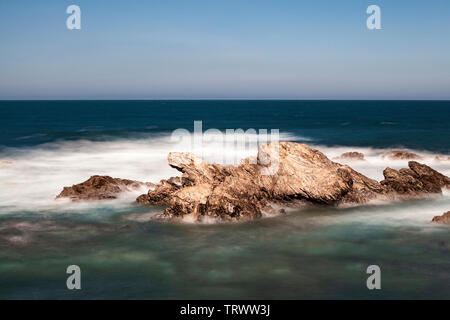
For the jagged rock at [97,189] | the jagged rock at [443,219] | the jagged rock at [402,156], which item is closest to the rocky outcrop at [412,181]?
the jagged rock at [443,219]

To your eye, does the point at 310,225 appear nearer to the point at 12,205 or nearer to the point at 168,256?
the point at 168,256

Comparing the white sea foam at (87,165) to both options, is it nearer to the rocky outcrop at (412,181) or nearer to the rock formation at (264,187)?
the rocky outcrop at (412,181)

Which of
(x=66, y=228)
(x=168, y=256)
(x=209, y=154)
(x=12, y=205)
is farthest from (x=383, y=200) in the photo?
(x=209, y=154)

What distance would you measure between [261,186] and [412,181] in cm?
616

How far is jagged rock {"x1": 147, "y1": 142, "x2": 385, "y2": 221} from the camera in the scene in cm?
1543

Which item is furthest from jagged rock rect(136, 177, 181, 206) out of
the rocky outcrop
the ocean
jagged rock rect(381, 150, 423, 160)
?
jagged rock rect(381, 150, 423, 160)

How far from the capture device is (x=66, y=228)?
49.0ft

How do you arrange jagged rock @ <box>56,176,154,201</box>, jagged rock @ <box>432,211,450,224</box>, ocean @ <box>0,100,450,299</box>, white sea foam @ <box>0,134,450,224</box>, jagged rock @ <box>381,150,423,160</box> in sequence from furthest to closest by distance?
jagged rock @ <box>381,150,423,160</box> < white sea foam @ <box>0,134,450,224</box> < jagged rock @ <box>56,176,154,201</box> < jagged rock @ <box>432,211,450,224</box> < ocean @ <box>0,100,450,299</box>

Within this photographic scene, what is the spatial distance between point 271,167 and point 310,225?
3.04 m

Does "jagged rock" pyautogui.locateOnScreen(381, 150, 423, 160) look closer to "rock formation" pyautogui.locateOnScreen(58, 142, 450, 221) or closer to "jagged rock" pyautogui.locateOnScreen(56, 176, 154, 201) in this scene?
"rock formation" pyautogui.locateOnScreen(58, 142, 450, 221)

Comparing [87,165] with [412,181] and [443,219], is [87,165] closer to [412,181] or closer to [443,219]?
[412,181]

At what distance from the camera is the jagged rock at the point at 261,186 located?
15.4m

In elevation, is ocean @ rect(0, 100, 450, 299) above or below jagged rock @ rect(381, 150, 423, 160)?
below

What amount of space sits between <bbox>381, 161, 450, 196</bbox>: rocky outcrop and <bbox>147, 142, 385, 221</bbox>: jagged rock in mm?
559
